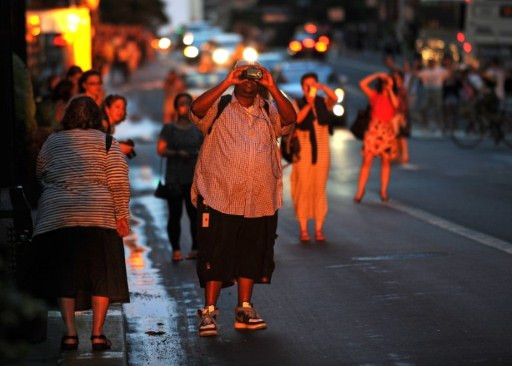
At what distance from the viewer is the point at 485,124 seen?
26703 millimetres

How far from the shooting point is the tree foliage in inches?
2972

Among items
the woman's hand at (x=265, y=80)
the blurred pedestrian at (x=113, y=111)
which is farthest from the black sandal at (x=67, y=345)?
the blurred pedestrian at (x=113, y=111)

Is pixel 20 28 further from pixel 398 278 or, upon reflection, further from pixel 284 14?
pixel 284 14

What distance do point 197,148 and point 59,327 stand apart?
11.9 ft

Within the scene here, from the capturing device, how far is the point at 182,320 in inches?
371

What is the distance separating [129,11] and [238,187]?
72.5 meters

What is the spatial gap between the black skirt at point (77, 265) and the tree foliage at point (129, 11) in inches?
2617

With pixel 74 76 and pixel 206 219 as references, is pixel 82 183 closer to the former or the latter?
pixel 206 219

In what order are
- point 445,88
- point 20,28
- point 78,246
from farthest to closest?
point 445,88, point 20,28, point 78,246

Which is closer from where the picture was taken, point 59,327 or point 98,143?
point 98,143

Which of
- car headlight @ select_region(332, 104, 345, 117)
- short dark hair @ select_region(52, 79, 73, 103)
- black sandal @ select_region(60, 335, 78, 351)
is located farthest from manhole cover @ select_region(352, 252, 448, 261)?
car headlight @ select_region(332, 104, 345, 117)

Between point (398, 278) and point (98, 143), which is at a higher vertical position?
point (98, 143)

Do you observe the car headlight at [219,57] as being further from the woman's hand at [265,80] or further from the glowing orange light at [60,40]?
the woman's hand at [265,80]

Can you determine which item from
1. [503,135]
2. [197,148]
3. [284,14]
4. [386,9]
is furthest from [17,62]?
[284,14]
